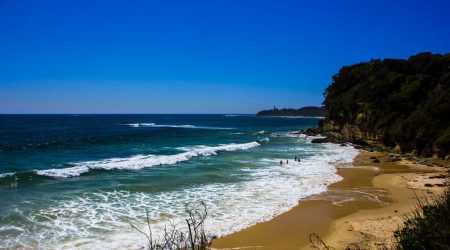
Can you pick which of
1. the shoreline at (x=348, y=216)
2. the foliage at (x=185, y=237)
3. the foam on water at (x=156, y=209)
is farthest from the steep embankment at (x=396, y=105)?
the foliage at (x=185, y=237)

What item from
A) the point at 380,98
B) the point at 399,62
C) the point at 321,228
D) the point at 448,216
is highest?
the point at 399,62

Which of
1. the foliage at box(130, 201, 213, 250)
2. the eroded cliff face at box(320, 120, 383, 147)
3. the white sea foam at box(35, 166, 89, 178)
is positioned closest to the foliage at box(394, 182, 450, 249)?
the foliage at box(130, 201, 213, 250)

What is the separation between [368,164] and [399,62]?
28884mm

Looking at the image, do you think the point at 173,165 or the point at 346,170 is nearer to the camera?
the point at 346,170

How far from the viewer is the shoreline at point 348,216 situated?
39.9ft

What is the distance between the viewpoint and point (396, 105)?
138 ft

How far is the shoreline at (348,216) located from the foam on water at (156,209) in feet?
2.54

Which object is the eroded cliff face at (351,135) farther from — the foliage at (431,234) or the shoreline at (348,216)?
the foliage at (431,234)

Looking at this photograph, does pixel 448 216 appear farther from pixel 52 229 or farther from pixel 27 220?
pixel 27 220

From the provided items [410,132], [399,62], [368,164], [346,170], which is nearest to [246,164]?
[346,170]

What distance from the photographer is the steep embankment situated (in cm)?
3331

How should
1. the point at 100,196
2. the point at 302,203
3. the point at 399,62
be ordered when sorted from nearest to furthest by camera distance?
the point at 302,203, the point at 100,196, the point at 399,62

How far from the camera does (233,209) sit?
16.3 metres

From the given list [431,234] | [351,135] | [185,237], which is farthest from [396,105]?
[431,234]
